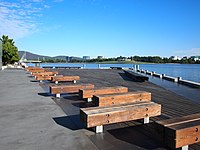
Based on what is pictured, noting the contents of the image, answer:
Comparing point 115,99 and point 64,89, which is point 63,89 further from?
point 115,99

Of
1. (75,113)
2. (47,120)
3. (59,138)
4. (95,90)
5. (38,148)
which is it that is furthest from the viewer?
(95,90)

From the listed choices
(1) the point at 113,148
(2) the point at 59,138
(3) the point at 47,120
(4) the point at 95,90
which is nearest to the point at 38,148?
(2) the point at 59,138

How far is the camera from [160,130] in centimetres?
344

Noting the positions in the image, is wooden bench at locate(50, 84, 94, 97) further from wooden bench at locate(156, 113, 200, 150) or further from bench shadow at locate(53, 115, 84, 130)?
wooden bench at locate(156, 113, 200, 150)

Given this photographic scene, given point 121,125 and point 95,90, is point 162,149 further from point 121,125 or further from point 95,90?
point 95,90

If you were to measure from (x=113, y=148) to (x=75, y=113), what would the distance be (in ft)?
7.78

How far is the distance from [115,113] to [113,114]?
0.15ft

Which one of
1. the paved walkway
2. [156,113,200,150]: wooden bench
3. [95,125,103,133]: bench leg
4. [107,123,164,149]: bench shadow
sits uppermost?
[156,113,200,150]: wooden bench

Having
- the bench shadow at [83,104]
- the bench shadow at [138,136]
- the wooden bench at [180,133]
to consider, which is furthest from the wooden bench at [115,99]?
the wooden bench at [180,133]

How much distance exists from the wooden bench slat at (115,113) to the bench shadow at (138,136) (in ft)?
0.72

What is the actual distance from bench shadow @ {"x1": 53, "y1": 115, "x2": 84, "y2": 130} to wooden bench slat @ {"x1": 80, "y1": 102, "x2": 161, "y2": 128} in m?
0.38

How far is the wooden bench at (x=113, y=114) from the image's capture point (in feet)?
13.0

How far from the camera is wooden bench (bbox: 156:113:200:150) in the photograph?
3098 millimetres

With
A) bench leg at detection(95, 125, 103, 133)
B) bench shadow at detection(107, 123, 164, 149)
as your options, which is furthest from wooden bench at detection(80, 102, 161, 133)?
bench shadow at detection(107, 123, 164, 149)
